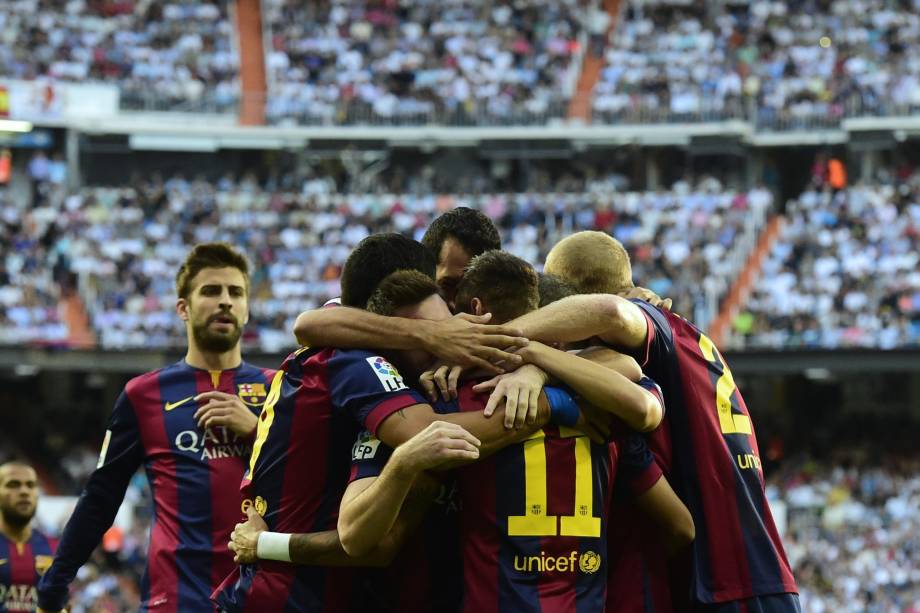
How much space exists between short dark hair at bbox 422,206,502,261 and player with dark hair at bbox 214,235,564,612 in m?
0.86

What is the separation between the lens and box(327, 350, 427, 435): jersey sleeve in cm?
505

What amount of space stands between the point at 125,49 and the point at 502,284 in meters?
29.5

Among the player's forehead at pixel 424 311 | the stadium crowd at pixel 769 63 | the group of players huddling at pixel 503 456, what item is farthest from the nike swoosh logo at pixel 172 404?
the stadium crowd at pixel 769 63

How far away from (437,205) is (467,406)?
2614 cm

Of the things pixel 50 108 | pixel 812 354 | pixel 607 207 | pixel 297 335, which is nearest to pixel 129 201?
pixel 50 108

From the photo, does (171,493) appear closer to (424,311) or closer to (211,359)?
(211,359)

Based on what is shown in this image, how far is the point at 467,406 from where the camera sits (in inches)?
199

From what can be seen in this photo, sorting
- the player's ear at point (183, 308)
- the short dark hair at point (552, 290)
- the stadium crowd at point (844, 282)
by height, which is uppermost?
the short dark hair at point (552, 290)

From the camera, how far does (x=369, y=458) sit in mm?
5117

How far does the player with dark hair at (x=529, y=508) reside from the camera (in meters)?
4.94

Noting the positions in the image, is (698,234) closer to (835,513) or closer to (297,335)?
(835,513)

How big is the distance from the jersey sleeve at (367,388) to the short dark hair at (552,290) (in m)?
0.63

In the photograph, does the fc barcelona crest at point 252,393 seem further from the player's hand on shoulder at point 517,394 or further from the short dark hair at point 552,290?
the player's hand on shoulder at point 517,394

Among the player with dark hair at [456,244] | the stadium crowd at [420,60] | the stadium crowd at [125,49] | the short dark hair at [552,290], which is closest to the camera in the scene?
the short dark hair at [552,290]
